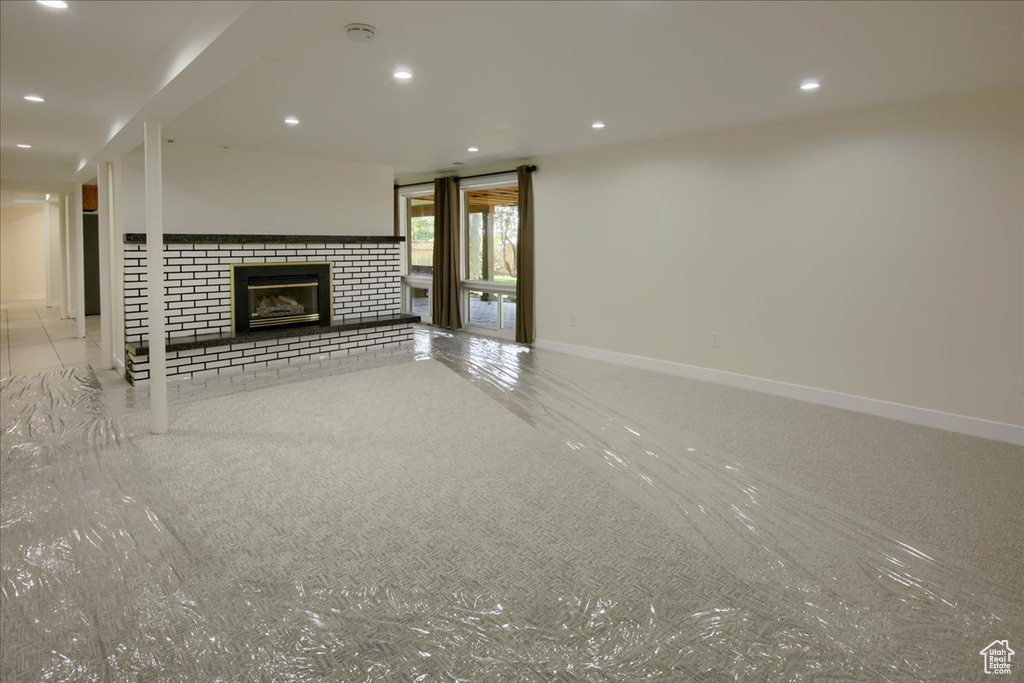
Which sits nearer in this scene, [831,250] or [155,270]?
[155,270]

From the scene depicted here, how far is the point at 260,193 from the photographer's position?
6293 mm

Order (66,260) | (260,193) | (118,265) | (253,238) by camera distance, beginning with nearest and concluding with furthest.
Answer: (118,265) < (253,238) < (260,193) < (66,260)

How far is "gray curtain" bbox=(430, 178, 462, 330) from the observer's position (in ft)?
27.7

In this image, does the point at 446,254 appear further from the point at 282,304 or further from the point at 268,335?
the point at 268,335

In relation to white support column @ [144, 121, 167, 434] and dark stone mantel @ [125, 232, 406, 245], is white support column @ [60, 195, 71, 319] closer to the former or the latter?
dark stone mantel @ [125, 232, 406, 245]

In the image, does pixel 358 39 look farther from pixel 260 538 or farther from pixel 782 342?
pixel 782 342

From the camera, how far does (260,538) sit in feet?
8.60

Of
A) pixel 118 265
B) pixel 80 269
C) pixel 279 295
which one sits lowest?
pixel 279 295

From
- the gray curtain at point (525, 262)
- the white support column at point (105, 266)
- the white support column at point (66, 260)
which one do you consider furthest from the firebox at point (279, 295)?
the white support column at point (66, 260)

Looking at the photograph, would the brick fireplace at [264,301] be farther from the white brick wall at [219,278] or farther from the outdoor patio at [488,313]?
the outdoor patio at [488,313]

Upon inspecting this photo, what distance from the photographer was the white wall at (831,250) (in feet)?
13.3

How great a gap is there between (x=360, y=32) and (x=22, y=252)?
1430 cm

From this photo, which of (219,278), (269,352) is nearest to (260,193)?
(219,278)

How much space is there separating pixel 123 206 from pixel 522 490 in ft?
15.5
